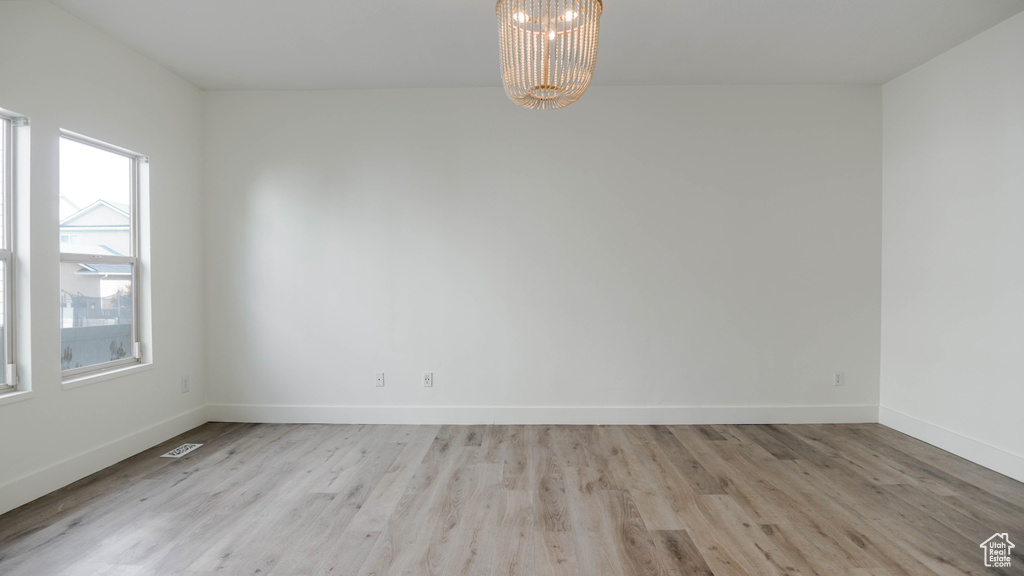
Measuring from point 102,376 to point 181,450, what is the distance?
2.35ft

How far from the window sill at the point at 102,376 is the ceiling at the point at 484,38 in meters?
2.15

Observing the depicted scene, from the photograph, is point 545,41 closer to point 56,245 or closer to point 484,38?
point 484,38

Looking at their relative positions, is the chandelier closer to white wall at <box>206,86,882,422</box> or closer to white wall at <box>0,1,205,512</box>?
white wall at <box>206,86,882,422</box>

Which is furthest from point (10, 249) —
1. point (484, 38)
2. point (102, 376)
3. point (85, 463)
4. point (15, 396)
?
point (484, 38)

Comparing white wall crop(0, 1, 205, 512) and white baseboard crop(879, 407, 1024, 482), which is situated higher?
white wall crop(0, 1, 205, 512)

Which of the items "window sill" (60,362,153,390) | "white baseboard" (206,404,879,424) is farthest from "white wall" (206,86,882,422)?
"window sill" (60,362,153,390)

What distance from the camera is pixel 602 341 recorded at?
13.7ft

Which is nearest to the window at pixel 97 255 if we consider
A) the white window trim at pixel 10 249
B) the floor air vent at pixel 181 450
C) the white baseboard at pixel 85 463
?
the white window trim at pixel 10 249

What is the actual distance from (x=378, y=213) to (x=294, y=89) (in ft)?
4.03

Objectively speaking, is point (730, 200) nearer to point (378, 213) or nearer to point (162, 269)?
point (378, 213)

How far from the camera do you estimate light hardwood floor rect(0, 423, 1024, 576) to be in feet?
7.07

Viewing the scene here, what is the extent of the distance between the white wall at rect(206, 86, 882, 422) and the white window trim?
5.04 ft

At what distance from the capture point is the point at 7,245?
8.96 feet

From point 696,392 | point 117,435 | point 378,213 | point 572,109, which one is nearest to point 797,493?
point 696,392
